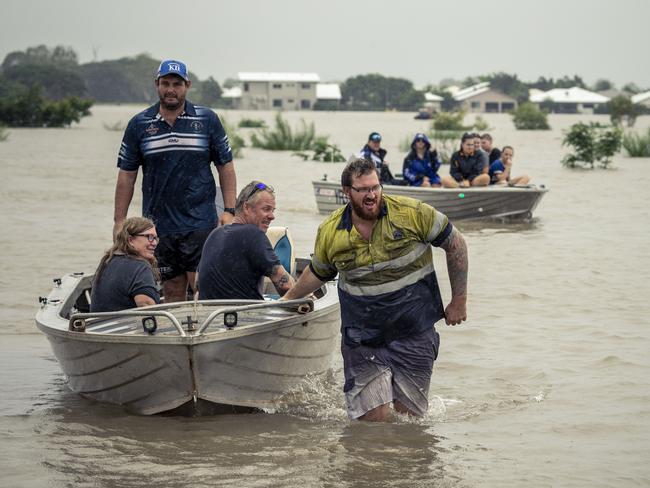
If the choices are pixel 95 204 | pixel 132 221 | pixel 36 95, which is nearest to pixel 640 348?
pixel 132 221

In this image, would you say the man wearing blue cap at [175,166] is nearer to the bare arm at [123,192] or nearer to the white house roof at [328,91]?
the bare arm at [123,192]

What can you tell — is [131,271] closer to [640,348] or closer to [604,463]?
[604,463]

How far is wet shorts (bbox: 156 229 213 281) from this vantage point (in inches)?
332

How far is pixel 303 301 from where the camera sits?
294 inches

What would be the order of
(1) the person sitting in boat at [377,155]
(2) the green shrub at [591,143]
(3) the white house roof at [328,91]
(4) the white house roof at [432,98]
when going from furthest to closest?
(3) the white house roof at [328,91]
(4) the white house roof at [432,98]
(2) the green shrub at [591,143]
(1) the person sitting in boat at [377,155]

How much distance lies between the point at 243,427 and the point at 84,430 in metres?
1.04

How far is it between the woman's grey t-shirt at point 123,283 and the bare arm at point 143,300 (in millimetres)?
23

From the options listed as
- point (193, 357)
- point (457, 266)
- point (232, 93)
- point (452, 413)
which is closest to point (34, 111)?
point (452, 413)

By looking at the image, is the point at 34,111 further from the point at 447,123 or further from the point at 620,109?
the point at 620,109

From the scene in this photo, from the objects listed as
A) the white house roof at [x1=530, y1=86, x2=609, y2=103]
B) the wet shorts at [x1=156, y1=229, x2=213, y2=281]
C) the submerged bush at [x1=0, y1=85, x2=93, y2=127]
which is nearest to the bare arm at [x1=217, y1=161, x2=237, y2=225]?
the wet shorts at [x1=156, y1=229, x2=213, y2=281]

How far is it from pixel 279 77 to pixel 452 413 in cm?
16151

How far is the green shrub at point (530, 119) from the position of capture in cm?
7656

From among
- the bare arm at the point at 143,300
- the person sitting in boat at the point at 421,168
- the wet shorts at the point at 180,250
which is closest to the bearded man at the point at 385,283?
the bare arm at the point at 143,300

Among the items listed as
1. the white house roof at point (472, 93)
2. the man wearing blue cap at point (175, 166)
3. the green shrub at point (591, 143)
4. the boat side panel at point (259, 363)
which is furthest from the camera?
the white house roof at point (472, 93)
